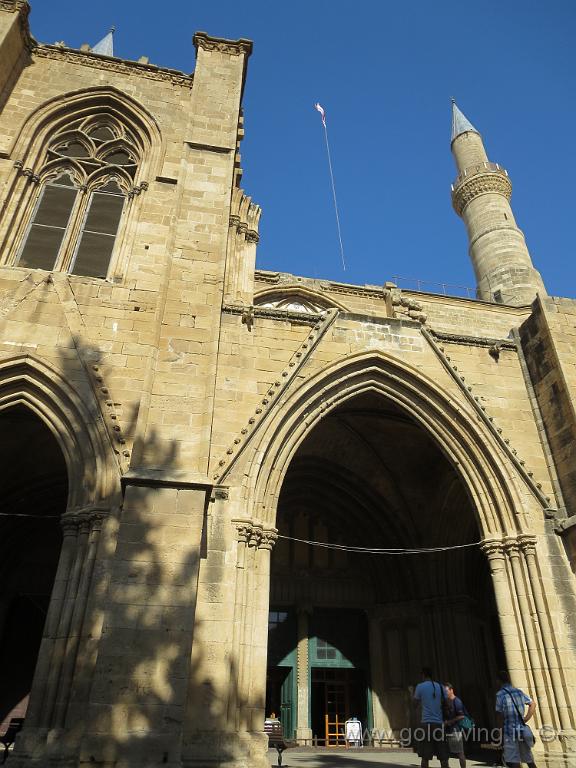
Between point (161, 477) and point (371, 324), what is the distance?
466 cm

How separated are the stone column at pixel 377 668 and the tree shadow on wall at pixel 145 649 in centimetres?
619

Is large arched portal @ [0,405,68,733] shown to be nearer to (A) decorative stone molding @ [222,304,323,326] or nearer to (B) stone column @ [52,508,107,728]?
(B) stone column @ [52,508,107,728]

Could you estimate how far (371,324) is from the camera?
9430mm

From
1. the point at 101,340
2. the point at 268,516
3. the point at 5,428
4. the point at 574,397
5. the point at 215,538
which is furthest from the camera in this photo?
the point at 5,428

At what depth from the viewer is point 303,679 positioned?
1117 cm

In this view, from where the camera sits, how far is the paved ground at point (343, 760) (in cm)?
Result: 755

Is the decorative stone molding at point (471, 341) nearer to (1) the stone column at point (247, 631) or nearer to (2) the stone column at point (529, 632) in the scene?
(2) the stone column at point (529, 632)

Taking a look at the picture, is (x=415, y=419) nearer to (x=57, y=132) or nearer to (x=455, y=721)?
(x=455, y=721)

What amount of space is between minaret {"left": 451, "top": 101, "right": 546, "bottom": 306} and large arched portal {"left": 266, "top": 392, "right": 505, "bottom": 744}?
12495 mm

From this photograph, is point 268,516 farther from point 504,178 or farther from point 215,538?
point 504,178

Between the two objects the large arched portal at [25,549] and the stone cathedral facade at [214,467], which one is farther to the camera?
the large arched portal at [25,549]

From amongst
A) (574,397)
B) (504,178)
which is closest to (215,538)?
(574,397)

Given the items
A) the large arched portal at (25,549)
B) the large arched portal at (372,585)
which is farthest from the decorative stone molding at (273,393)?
the large arched portal at (25,549)

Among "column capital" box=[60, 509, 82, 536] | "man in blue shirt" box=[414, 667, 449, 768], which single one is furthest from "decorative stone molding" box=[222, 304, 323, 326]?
"man in blue shirt" box=[414, 667, 449, 768]
